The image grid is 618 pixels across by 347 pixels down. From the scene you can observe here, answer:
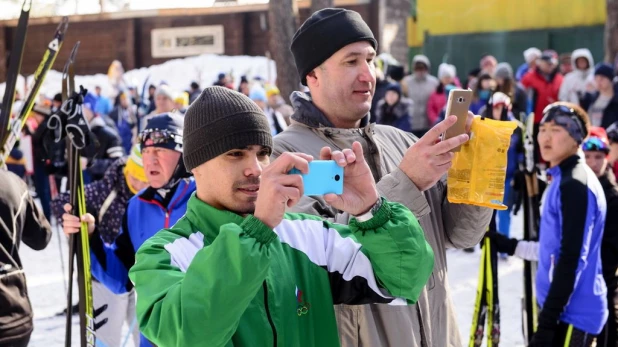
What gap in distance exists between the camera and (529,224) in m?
5.71

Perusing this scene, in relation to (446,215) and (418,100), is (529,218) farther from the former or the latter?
(418,100)

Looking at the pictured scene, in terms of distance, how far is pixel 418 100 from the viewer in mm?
13008

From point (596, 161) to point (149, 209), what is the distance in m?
2.77

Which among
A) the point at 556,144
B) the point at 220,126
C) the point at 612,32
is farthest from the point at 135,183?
the point at 612,32

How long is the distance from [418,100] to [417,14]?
9457mm

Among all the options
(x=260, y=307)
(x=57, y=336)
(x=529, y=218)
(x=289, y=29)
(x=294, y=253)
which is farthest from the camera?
(x=289, y=29)

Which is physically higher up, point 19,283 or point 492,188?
point 492,188

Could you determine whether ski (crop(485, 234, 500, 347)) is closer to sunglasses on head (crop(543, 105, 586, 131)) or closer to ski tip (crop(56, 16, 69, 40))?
sunglasses on head (crop(543, 105, 586, 131))

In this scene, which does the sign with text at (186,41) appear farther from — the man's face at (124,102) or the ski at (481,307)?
the ski at (481,307)

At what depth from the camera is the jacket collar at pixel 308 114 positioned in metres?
2.78

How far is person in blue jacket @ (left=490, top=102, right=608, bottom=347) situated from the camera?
170 inches

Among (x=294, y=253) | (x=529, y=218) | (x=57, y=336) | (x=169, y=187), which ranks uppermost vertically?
(x=294, y=253)

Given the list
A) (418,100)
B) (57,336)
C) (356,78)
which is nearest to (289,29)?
(418,100)

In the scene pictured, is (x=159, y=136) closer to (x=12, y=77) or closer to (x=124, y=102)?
(x=12, y=77)
